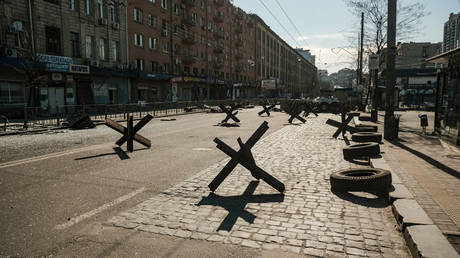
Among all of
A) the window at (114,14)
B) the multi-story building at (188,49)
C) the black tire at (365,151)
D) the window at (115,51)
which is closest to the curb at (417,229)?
the black tire at (365,151)

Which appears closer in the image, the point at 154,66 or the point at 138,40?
the point at 138,40

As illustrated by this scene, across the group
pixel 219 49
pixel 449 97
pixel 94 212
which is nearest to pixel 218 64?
pixel 219 49

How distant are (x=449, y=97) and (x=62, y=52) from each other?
1051 inches

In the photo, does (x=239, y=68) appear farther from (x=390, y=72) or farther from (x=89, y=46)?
(x=390, y=72)

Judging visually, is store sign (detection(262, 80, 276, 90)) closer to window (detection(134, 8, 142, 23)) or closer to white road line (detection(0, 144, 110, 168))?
window (detection(134, 8, 142, 23))

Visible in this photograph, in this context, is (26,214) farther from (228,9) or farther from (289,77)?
A: (289,77)

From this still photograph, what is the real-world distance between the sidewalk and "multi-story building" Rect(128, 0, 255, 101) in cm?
3019

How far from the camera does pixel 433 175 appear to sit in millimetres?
5754

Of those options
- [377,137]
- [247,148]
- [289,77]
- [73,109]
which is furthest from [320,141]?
[289,77]

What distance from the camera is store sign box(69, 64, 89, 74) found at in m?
25.4

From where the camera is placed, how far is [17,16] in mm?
22375

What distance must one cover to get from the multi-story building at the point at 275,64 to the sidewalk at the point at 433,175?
2491 inches

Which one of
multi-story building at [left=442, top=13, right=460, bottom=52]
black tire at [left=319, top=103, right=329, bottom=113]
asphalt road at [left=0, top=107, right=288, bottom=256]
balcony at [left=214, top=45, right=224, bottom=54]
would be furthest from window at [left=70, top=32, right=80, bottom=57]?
multi-story building at [left=442, top=13, right=460, bottom=52]

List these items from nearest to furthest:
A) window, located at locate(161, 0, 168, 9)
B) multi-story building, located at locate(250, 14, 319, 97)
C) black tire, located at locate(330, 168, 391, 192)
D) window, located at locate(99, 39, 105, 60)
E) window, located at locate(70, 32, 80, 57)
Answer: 1. black tire, located at locate(330, 168, 391, 192)
2. window, located at locate(70, 32, 80, 57)
3. window, located at locate(99, 39, 105, 60)
4. window, located at locate(161, 0, 168, 9)
5. multi-story building, located at locate(250, 14, 319, 97)
